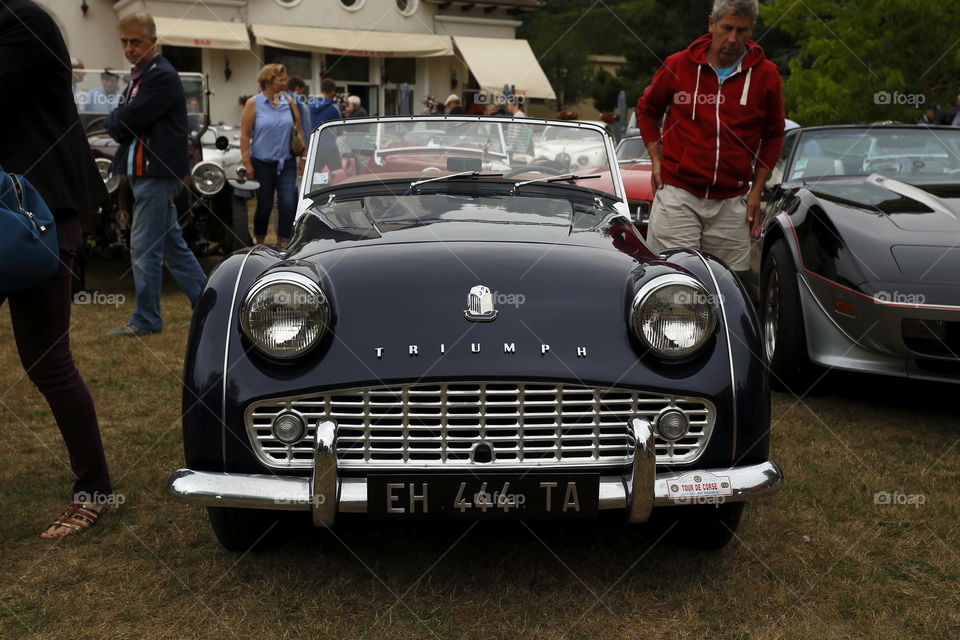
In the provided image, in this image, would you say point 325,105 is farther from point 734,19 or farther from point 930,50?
point 930,50

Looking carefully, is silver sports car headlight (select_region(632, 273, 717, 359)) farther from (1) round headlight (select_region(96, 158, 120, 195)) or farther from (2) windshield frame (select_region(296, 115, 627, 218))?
(1) round headlight (select_region(96, 158, 120, 195))

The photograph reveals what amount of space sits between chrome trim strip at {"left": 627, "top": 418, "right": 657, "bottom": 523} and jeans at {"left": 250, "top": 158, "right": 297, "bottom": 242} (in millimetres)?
6161

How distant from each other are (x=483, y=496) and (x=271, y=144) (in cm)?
623

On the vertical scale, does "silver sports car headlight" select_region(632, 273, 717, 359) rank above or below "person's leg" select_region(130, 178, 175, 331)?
above

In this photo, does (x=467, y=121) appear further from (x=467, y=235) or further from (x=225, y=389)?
(x=225, y=389)

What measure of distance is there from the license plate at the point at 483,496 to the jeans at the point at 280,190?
6.03m

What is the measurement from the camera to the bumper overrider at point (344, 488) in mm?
2572

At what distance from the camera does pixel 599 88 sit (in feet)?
128

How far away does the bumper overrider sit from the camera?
257 centimetres

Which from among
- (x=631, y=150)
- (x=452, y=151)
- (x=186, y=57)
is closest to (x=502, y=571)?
(x=452, y=151)

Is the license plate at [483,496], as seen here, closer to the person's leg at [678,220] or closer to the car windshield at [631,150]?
the person's leg at [678,220]

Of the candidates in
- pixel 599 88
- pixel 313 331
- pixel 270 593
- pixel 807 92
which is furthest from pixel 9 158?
pixel 599 88

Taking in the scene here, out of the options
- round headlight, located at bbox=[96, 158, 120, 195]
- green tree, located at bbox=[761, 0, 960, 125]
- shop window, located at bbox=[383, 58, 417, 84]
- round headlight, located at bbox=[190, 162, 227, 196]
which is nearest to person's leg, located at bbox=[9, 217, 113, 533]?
round headlight, located at bbox=[96, 158, 120, 195]

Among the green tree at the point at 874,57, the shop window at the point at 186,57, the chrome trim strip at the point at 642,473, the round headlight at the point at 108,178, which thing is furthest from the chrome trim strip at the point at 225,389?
the shop window at the point at 186,57
